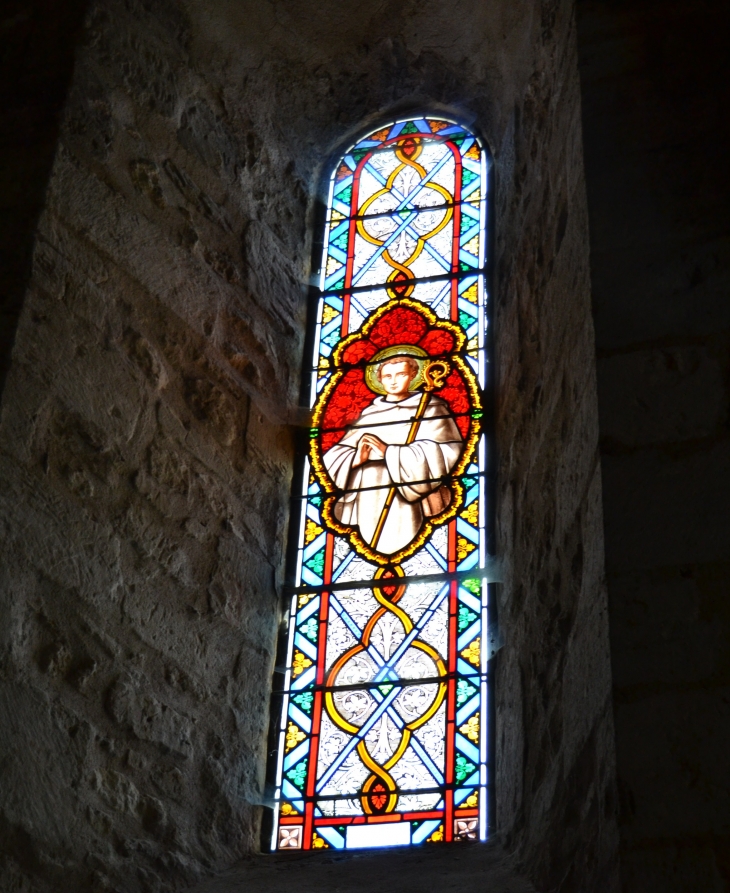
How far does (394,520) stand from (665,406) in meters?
1.40

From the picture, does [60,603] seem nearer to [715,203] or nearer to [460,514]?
[460,514]

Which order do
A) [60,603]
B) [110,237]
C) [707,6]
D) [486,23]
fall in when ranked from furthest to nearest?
[486,23] → [110,237] → [707,6] → [60,603]

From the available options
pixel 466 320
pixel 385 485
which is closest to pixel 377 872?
pixel 385 485

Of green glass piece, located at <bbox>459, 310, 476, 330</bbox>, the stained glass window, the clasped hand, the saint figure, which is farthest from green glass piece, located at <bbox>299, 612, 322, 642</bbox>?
green glass piece, located at <bbox>459, 310, 476, 330</bbox>

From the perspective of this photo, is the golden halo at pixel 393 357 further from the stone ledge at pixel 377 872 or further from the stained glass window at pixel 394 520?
the stone ledge at pixel 377 872

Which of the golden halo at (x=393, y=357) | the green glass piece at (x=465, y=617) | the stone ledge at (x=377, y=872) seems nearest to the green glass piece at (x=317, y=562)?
the green glass piece at (x=465, y=617)

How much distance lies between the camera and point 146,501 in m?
3.81

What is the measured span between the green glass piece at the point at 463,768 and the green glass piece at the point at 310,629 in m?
0.58

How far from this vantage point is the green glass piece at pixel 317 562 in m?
4.20

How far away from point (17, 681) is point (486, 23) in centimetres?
275

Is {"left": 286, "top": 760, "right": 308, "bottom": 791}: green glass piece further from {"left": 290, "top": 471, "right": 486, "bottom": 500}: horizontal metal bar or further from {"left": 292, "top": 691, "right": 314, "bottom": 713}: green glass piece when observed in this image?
{"left": 290, "top": 471, "right": 486, "bottom": 500}: horizontal metal bar

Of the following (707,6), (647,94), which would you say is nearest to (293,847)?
(647,94)

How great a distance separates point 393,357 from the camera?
15.0 feet

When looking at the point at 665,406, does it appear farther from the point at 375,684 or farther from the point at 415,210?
the point at 415,210
